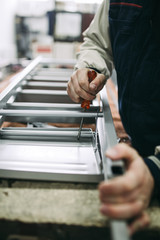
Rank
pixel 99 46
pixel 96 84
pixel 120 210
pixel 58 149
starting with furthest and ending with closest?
pixel 99 46, pixel 96 84, pixel 58 149, pixel 120 210

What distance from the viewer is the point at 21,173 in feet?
1.98

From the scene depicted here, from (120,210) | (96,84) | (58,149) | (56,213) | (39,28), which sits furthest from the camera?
(39,28)

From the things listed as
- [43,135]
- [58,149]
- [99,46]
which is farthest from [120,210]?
[99,46]

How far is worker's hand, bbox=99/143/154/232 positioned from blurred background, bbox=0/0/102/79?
231 centimetres

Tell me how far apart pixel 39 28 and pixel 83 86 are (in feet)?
18.4

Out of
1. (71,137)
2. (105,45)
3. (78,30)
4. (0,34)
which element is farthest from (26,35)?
(71,137)

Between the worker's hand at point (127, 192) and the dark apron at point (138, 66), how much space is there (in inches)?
19.2

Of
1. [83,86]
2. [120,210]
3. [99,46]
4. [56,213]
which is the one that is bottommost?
[56,213]

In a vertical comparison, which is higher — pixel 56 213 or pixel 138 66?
pixel 138 66

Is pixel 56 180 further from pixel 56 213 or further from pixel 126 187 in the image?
pixel 126 187

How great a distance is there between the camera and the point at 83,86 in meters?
0.86

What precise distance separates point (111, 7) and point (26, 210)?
0.98 m

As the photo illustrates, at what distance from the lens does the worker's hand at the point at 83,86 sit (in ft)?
2.81

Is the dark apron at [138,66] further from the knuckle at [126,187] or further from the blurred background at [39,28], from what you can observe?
the blurred background at [39,28]
